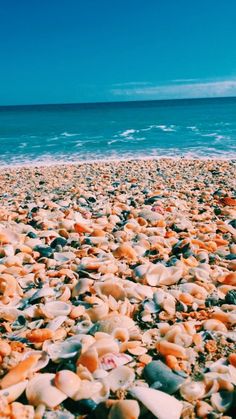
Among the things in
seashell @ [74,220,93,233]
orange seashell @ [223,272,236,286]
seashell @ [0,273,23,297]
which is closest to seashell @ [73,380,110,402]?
seashell @ [0,273,23,297]

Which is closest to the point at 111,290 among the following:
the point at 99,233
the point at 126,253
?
the point at 126,253

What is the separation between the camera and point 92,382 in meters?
1.88

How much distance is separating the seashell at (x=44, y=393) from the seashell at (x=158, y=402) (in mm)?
342

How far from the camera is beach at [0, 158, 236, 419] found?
1812 millimetres

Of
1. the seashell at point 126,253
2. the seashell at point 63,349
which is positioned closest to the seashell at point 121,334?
the seashell at point 63,349

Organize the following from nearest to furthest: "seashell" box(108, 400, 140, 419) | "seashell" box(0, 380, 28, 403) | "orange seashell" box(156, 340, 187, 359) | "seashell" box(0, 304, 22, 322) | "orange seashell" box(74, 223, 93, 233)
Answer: "seashell" box(108, 400, 140, 419) → "seashell" box(0, 380, 28, 403) → "orange seashell" box(156, 340, 187, 359) → "seashell" box(0, 304, 22, 322) → "orange seashell" box(74, 223, 93, 233)

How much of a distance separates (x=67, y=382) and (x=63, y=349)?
0.28m

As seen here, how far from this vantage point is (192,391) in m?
1.85

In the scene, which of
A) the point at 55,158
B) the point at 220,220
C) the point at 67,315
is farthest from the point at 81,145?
the point at 67,315

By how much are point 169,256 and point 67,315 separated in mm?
1427

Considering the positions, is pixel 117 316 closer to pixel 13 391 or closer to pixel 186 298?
pixel 186 298

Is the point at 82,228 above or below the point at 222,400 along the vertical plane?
above

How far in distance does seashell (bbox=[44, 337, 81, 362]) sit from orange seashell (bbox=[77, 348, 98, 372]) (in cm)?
6

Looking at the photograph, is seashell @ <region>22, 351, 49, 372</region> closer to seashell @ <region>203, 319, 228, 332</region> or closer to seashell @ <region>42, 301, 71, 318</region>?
seashell @ <region>42, 301, 71, 318</region>
